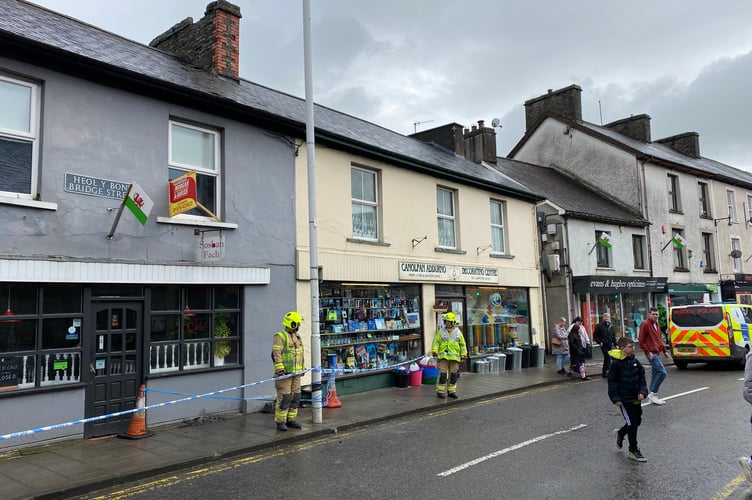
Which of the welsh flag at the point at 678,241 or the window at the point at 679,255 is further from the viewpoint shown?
the window at the point at 679,255

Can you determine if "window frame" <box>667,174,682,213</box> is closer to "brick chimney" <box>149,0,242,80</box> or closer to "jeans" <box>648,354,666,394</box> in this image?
"jeans" <box>648,354,666,394</box>

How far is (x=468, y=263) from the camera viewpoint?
16.4 metres

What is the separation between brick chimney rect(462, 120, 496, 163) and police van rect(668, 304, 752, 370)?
8987mm

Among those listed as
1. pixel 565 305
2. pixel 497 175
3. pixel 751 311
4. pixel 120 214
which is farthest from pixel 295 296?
pixel 751 311

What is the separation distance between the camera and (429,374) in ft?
46.3

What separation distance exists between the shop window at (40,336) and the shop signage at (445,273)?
301 inches

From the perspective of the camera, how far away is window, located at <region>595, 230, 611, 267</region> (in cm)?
2252

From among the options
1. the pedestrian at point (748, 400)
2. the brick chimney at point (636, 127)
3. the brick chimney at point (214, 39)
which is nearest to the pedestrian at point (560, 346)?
the pedestrian at point (748, 400)

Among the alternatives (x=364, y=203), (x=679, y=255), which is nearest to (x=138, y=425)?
(x=364, y=203)

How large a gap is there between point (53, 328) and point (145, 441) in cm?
213

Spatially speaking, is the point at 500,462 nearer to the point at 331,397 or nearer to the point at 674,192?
the point at 331,397

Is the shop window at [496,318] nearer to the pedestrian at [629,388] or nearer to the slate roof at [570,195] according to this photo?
the slate roof at [570,195]

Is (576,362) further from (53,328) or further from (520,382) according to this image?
(53,328)

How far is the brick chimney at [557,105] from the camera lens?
1136 inches
